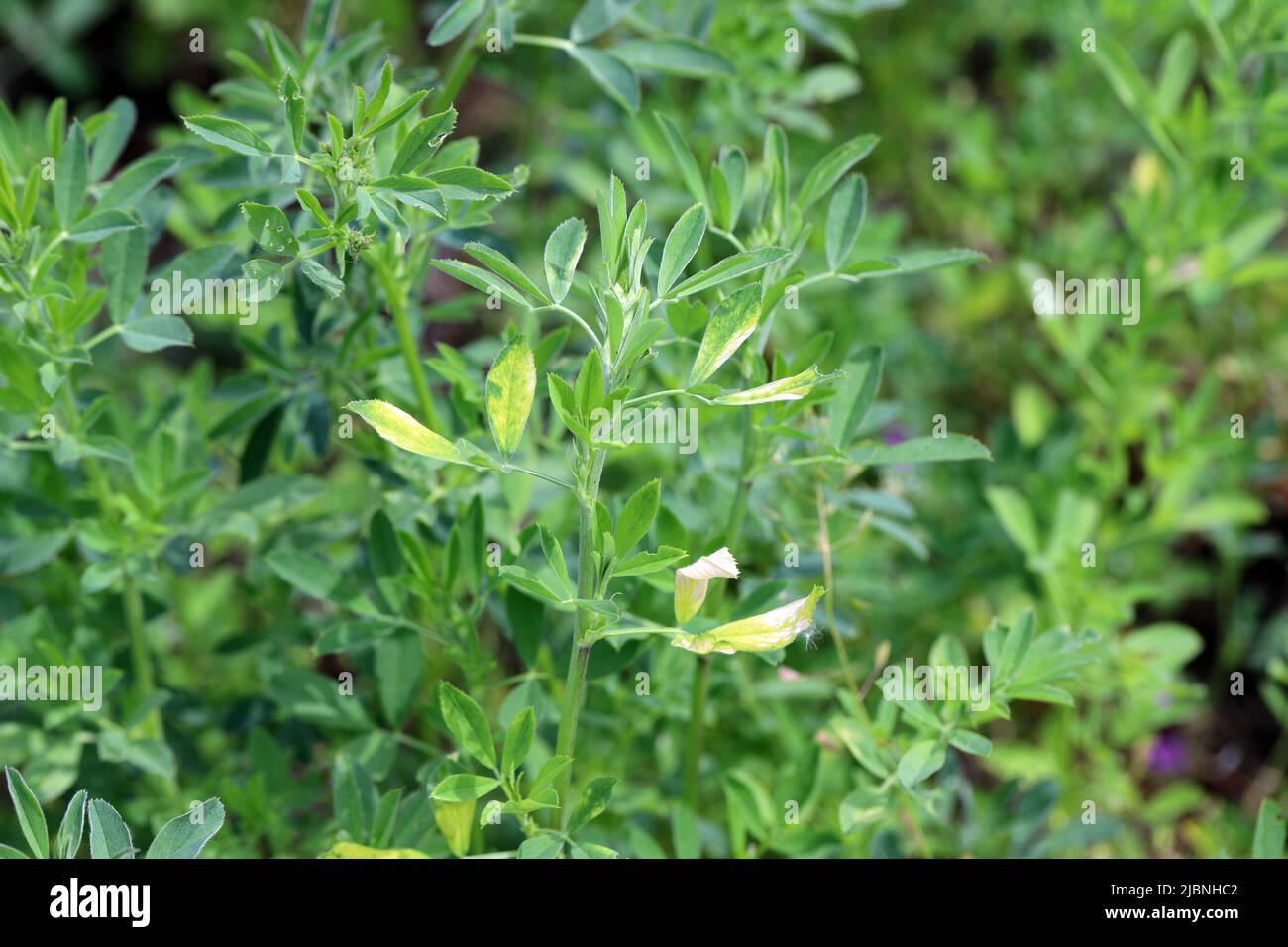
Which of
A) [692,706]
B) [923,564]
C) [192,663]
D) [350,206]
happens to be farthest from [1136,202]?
[192,663]

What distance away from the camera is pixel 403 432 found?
1159 mm

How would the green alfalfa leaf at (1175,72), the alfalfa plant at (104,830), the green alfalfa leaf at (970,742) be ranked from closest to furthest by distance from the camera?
1. the alfalfa plant at (104,830)
2. the green alfalfa leaf at (970,742)
3. the green alfalfa leaf at (1175,72)

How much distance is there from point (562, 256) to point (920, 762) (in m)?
0.67

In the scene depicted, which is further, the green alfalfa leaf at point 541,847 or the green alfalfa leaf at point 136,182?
the green alfalfa leaf at point 136,182

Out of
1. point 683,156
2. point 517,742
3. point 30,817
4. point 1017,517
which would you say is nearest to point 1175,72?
point 1017,517

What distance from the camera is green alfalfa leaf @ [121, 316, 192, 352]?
1440 millimetres

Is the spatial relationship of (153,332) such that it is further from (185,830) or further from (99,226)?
(185,830)

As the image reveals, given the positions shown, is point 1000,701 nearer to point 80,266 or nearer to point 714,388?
point 714,388

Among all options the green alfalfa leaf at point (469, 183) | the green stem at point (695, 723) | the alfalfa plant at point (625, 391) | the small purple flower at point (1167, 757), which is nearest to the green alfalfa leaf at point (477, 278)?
the alfalfa plant at point (625, 391)

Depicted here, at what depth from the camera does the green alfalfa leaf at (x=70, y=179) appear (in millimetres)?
1406

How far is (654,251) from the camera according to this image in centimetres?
141

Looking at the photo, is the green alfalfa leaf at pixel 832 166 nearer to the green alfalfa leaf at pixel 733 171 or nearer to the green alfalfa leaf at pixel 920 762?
the green alfalfa leaf at pixel 733 171
